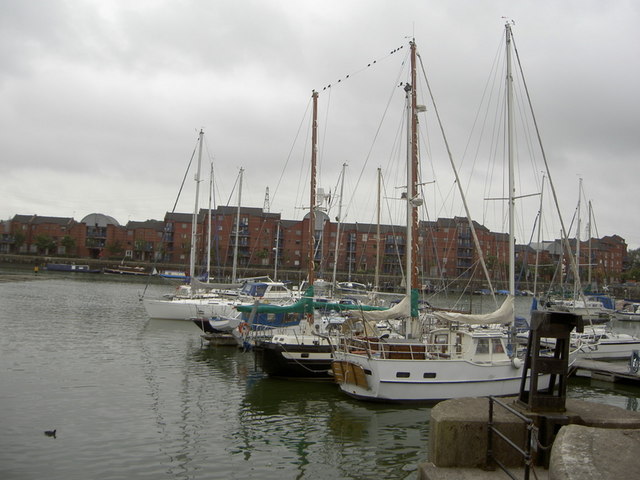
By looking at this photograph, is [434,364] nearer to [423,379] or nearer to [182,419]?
[423,379]

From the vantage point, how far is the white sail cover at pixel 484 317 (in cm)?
2250

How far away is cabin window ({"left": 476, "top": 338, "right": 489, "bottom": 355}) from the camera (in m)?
22.4

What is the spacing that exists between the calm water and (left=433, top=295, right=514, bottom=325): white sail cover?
385cm

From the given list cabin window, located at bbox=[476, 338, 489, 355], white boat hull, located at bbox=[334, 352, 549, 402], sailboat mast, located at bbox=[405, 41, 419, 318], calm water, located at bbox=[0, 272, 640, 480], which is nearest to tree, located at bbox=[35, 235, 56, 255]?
calm water, located at bbox=[0, 272, 640, 480]

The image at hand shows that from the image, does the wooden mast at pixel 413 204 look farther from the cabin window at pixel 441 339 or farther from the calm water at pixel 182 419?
the calm water at pixel 182 419

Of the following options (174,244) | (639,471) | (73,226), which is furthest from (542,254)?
(639,471)

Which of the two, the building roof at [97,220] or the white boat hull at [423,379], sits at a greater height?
the building roof at [97,220]

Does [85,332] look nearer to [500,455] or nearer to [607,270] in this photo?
[500,455]

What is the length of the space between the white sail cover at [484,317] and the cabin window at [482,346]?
0.78 m

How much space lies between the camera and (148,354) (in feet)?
101

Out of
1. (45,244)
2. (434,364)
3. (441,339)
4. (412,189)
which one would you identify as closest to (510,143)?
(412,189)

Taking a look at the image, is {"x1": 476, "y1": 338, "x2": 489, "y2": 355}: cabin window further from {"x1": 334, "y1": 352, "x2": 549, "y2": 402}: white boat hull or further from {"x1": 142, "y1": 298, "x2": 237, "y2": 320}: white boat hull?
{"x1": 142, "y1": 298, "x2": 237, "y2": 320}: white boat hull

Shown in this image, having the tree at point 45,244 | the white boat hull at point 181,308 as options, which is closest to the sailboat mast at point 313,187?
the white boat hull at point 181,308

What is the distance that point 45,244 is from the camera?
14588cm
